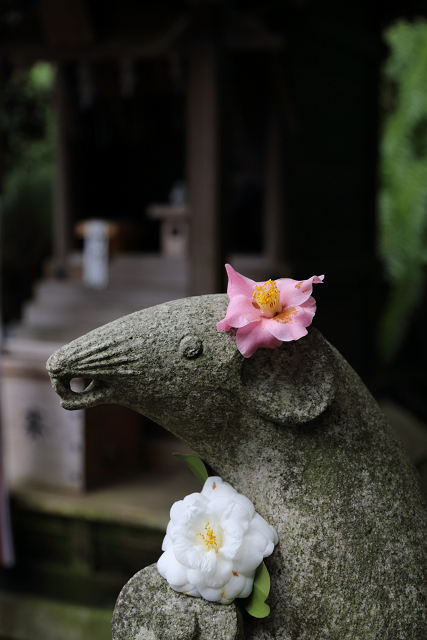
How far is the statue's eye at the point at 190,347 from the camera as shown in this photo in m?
1.16

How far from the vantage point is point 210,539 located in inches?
44.1

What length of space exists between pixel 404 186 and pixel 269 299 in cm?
652

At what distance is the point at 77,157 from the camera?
179 inches

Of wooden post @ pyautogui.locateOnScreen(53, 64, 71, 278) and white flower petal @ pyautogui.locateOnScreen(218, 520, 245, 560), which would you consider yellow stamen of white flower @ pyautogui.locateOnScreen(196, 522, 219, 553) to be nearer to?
white flower petal @ pyautogui.locateOnScreen(218, 520, 245, 560)

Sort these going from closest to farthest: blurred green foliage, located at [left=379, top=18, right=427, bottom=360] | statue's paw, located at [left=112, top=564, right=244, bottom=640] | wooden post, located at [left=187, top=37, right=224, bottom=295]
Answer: statue's paw, located at [left=112, top=564, right=244, bottom=640] < wooden post, located at [left=187, top=37, right=224, bottom=295] < blurred green foliage, located at [left=379, top=18, right=427, bottom=360]

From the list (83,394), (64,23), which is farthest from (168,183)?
(83,394)

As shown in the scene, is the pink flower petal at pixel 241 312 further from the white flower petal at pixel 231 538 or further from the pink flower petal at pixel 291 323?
the white flower petal at pixel 231 538

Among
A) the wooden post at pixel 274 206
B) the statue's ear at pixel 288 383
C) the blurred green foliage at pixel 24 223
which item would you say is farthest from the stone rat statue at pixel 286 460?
the blurred green foliage at pixel 24 223

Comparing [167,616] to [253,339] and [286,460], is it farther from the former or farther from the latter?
[253,339]

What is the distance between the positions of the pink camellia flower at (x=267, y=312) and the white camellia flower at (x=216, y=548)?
0.28 meters

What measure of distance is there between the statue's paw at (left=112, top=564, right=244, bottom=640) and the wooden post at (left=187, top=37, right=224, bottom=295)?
6.89 feet

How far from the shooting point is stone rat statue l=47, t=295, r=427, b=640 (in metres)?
1.16

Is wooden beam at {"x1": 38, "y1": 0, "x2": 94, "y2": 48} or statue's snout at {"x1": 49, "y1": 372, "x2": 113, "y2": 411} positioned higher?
wooden beam at {"x1": 38, "y1": 0, "x2": 94, "y2": 48}

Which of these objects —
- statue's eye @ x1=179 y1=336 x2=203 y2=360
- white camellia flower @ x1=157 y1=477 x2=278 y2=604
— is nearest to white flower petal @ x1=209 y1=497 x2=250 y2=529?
white camellia flower @ x1=157 y1=477 x2=278 y2=604
